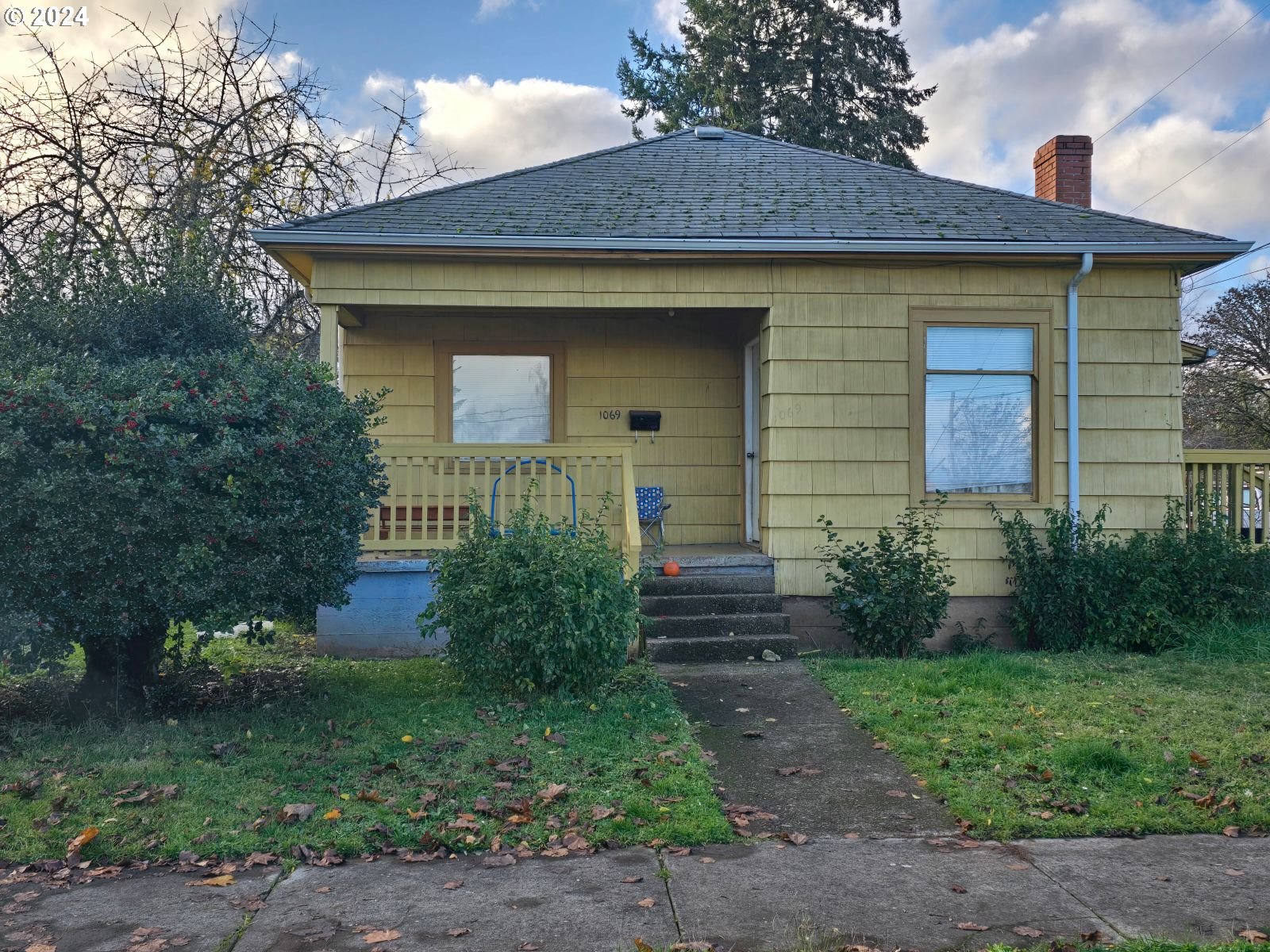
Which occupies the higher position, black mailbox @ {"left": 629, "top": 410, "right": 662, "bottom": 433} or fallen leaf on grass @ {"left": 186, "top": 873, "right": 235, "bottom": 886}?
black mailbox @ {"left": 629, "top": 410, "right": 662, "bottom": 433}

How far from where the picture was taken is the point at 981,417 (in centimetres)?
890

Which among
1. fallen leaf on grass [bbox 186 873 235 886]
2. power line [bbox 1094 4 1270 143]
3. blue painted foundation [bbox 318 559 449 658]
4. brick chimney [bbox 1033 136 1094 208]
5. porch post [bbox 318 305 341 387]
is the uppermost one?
power line [bbox 1094 4 1270 143]

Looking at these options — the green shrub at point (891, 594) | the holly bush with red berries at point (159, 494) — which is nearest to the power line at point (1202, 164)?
the green shrub at point (891, 594)

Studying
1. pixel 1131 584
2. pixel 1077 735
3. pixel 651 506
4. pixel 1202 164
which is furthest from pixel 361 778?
pixel 1202 164

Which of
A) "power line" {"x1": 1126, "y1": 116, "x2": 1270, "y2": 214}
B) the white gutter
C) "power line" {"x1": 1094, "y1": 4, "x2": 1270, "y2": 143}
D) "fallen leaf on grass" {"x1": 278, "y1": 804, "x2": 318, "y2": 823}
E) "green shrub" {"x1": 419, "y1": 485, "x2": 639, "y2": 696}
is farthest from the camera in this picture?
"power line" {"x1": 1126, "y1": 116, "x2": 1270, "y2": 214}

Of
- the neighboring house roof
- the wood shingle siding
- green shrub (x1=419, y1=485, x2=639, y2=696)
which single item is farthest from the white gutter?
green shrub (x1=419, y1=485, x2=639, y2=696)

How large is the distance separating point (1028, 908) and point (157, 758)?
4.17 m

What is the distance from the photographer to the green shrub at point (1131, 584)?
808 centimetres

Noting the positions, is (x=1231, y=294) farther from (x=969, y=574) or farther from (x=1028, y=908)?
(x=1028, y=908)

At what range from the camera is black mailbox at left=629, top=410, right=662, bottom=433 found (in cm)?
1002

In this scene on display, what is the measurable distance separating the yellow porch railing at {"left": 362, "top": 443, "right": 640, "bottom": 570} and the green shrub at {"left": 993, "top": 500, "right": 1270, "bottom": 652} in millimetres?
3367

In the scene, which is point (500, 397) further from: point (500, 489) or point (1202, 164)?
point (1202, 164)

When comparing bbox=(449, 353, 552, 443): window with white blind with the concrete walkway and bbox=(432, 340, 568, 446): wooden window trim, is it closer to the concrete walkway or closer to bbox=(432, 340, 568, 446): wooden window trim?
bbox=(432, 340, 568, 446): wooden window trim

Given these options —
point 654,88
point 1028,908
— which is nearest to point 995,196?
point 1028,908
